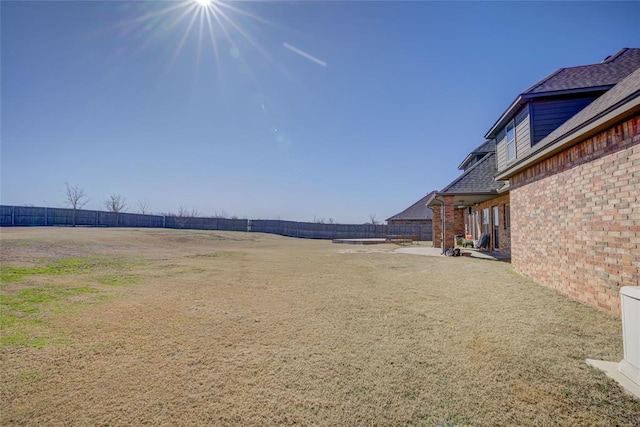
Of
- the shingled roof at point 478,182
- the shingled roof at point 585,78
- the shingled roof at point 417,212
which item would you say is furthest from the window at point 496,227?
the shingled roof at point 417,212

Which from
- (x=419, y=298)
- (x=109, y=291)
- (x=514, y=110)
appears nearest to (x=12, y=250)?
(x=109, y=291)

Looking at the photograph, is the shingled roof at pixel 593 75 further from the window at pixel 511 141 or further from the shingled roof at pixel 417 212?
the shingled roof at pixel 417 212

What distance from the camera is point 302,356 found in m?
3.05

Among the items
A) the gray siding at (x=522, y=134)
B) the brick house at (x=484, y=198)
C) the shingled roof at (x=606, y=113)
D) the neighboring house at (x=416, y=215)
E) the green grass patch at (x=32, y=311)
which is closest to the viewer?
the green grass patch at (x=32, y=311)

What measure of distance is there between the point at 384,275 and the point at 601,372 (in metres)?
5.41

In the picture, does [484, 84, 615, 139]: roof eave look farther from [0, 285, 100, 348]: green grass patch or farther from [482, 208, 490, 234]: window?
[0, 285, 100, 348]: green grass patch

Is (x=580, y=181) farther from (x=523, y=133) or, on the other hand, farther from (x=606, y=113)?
(x=523, y=133)

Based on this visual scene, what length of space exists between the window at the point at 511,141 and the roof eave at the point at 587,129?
10.3 feet

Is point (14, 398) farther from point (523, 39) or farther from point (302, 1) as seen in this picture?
point (523, 39)

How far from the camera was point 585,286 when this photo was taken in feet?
15.3

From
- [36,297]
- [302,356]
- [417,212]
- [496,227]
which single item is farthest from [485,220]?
[417,212]

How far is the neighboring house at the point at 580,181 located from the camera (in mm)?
3861

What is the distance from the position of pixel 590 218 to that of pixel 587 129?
144 cm

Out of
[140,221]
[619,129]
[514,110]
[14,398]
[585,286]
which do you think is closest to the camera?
[14,398]
